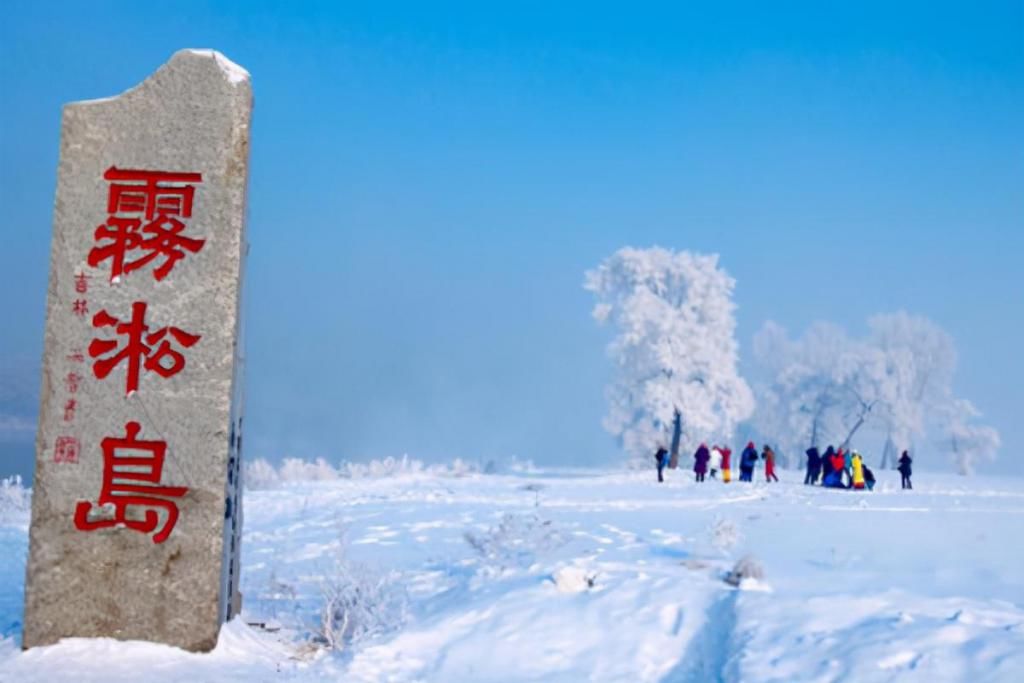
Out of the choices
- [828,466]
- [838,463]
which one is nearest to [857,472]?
[838,463]

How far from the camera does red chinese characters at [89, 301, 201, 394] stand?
7566 millimetres

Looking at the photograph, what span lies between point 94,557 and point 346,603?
2160 millimetres

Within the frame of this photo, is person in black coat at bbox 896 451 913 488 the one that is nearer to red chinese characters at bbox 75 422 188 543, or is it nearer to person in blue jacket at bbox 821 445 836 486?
person in blue jacket at bbox 821 445 836 486

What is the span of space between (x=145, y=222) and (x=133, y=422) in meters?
1.54

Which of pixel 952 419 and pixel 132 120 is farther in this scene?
pixel 952 419

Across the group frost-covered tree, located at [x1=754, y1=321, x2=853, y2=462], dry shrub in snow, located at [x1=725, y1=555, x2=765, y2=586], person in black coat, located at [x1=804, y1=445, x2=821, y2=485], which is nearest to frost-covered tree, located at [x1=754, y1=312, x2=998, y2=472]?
frost-covered tree, located at [x1=754, y1=321, x2=853, y2=462]

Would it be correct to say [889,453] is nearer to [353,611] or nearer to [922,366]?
[922,366]

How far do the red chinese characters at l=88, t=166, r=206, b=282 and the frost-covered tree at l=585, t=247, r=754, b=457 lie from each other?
32.0 metres

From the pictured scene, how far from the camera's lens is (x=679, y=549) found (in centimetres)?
1133

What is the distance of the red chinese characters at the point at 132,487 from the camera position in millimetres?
7535

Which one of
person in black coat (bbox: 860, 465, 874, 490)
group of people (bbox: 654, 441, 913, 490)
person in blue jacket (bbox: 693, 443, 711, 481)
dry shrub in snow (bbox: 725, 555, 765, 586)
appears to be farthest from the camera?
person in blue jacket (bbox: 693, 443, 711, 481)

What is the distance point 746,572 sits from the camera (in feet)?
29.9

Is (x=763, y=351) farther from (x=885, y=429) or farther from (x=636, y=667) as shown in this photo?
(x=636, y=667)

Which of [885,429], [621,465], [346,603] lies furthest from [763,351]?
[346,603]
